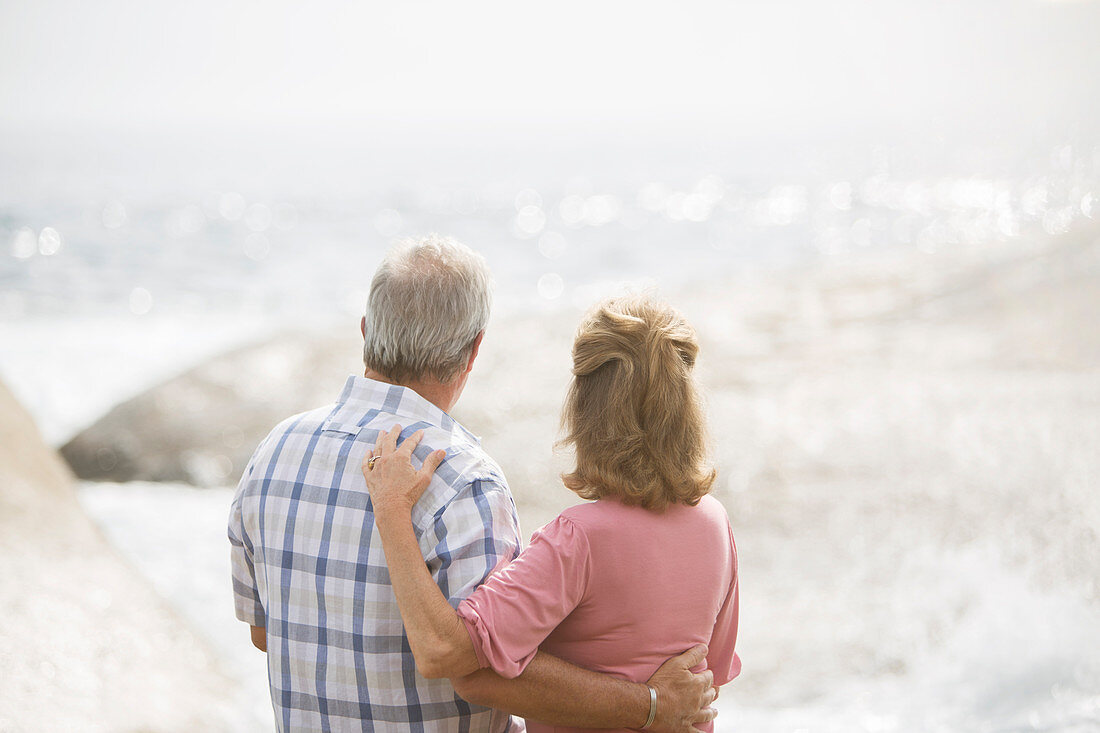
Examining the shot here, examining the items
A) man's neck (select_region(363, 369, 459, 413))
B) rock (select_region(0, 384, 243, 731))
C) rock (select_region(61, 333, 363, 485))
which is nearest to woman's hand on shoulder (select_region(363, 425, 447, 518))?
man's neck (select_region(363, 369, 459, 413))

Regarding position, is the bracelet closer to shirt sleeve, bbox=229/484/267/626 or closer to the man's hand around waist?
the man's hand around waist

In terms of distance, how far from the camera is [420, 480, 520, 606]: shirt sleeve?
1.54 m

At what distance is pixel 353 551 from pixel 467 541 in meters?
0.24

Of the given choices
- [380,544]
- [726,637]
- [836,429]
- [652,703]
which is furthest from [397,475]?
[836,429]

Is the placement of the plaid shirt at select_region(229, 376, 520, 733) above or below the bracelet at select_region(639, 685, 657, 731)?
above

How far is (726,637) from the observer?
183cm

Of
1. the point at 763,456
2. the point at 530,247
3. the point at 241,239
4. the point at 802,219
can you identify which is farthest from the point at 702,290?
the point at 802,219

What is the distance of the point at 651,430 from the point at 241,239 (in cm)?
2454

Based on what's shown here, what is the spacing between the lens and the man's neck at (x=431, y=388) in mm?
1714

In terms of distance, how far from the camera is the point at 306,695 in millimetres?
1705

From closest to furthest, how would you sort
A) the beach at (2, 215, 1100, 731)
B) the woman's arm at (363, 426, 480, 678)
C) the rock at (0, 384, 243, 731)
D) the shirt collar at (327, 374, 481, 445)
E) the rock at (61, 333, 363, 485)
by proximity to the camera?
the woman's arm at (363, 426, 480, 678)
the shirt collar at (327, 374, 481, 445)
the rock at (0, 384, 243, 731)
the beach at (2, 215, 1100, 731)
the rock at (61, 333, 363, 485)

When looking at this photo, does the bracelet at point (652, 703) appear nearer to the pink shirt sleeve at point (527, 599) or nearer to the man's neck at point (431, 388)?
the pink shirt sleeve at point (527, 599)

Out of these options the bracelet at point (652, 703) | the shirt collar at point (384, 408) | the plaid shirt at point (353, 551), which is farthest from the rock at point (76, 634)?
the bracelet at point (652, 703)

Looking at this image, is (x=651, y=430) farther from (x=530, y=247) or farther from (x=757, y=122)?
(x=757, y=122)
